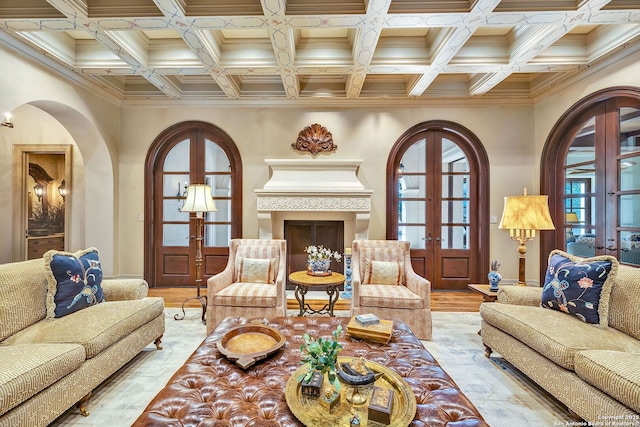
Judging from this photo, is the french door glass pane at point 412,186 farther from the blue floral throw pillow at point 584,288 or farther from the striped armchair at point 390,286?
the blue floral throw pillow at point 584,288

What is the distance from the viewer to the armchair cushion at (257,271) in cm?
336

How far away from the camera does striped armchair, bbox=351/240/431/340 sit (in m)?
2.88

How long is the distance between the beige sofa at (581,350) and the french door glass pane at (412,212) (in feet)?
7.31

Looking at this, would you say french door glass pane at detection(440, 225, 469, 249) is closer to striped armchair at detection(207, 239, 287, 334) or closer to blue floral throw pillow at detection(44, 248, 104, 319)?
striped armchair at detection(207, 239, 287, 334)

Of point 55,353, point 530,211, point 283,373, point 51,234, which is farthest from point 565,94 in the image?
point 51,234

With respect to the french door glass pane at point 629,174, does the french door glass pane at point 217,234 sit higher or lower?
lower

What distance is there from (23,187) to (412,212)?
246 inches

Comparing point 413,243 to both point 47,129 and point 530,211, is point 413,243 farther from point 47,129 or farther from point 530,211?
point 47,129

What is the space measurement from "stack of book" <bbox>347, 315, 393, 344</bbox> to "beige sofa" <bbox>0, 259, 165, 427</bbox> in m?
1.67

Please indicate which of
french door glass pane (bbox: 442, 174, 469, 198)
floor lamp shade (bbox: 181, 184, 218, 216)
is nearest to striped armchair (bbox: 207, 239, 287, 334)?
floor lamp shade (bbox: 181, 184, 218, 216)

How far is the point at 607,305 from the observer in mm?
2064

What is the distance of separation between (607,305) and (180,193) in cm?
519

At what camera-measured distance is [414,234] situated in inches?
185

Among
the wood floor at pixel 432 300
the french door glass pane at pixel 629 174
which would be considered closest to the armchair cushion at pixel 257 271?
the wood floor at pixel 432 300
